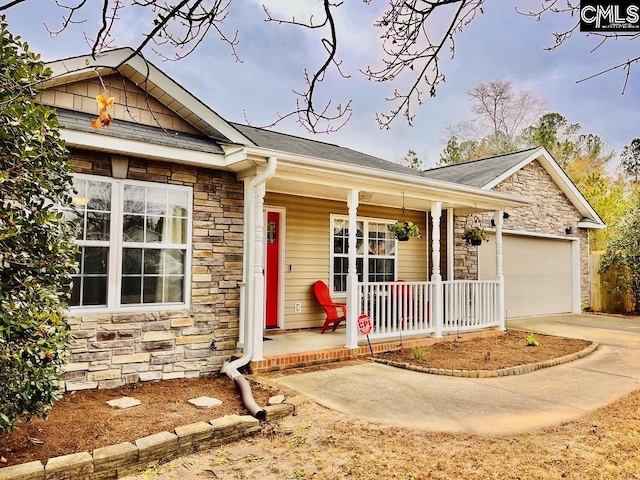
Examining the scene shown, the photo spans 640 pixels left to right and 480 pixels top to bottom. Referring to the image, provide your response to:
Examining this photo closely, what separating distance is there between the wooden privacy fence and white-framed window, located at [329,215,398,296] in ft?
23.8

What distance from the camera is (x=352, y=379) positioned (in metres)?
5.30

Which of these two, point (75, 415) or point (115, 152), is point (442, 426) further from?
point (115, 152)

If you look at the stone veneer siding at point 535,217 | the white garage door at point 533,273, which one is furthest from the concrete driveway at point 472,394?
the white garage door at point 533,273

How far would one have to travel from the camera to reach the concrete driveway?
4.09 meters

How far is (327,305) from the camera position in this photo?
24.8 ft

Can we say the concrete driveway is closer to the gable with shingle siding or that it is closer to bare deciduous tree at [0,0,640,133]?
bare deciduous tree at [0,0,640,133]

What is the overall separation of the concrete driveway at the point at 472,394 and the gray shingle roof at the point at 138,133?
2.86 metres

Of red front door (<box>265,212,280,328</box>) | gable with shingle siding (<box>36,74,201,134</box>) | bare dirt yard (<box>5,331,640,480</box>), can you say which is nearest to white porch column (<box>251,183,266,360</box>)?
bare dirt yard (<box>5,331,640,480</box>)

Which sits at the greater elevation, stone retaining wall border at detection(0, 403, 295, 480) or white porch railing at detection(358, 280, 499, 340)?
white porch railing at detection(358, 280, 499, 340)

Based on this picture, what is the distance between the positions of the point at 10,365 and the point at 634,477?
4108mm

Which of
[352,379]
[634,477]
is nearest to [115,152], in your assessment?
[352,379]

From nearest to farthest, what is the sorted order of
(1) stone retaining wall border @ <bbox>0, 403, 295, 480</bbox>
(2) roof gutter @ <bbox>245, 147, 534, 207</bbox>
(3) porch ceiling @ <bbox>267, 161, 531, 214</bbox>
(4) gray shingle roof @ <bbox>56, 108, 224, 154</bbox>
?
(1) stone retaining wall border @ <bbox>0, 403, 295, 480</bbox>
(4) gray shingle roof @ <bbox>56, 108, 224, 154</bbox>
(2) roof gutter @ <bbox>245, 147, 534, 207</bbox>
(3) porch ceiling @ <bbox>267, 161, 531, 214</bbox>

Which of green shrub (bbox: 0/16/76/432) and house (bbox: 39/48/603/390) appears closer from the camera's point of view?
green shrub (bbox: 0/16/76/432)

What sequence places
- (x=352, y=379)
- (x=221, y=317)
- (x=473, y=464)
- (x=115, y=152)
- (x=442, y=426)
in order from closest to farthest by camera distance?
(x=473, y=464) < (x=442, y=426) < (x=115, y=152) < (x=352, y=379) < (x=221, y=317)
